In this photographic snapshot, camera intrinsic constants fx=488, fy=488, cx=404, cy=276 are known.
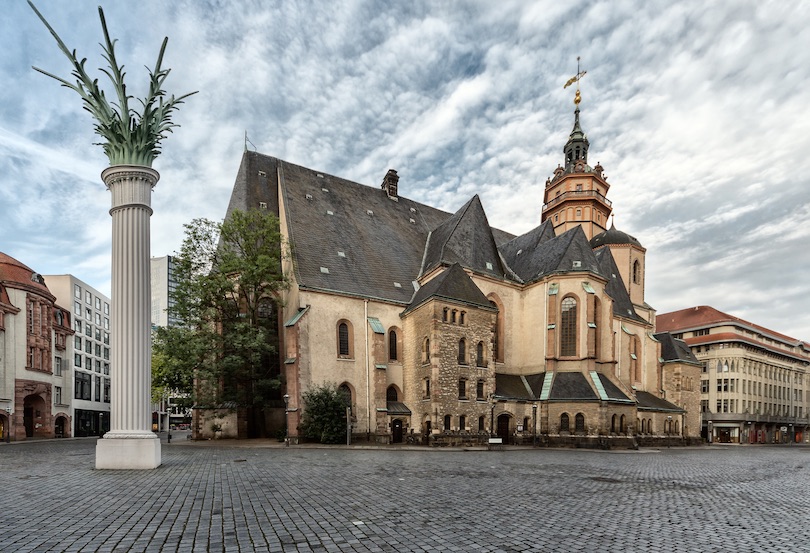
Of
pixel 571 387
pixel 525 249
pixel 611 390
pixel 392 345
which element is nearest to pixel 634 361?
pixel 611 390

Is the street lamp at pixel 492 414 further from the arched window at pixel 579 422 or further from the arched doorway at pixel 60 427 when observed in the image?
the arched doorway at pixel 60 427

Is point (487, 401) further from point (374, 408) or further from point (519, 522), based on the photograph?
point (519, 522)

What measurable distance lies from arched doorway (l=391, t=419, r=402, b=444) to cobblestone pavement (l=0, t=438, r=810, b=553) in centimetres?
1650

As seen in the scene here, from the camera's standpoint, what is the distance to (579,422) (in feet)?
103

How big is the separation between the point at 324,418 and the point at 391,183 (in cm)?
2394

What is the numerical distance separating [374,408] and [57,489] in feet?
69.0

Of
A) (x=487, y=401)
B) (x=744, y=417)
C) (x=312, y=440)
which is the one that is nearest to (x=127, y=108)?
(x=312, y=440)

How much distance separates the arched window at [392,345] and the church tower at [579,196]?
26296mm

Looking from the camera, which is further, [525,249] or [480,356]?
[525,249]

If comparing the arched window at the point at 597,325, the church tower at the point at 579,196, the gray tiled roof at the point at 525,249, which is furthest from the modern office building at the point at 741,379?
the arched window at the point at 597,325

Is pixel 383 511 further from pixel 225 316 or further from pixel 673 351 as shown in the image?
pixel 673 351

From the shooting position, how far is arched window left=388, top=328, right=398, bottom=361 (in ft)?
107

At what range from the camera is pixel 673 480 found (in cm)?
1417

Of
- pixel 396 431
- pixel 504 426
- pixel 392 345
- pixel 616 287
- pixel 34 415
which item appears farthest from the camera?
pixel 616 287
